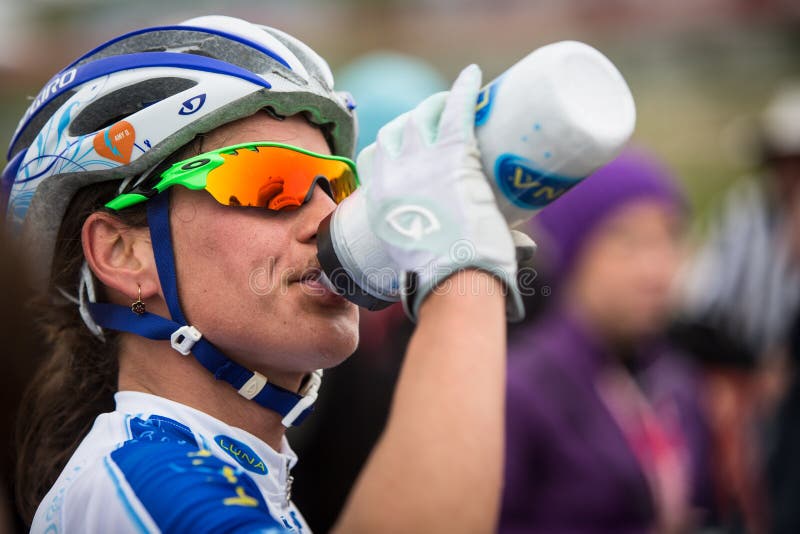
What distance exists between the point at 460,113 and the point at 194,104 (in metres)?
0.83

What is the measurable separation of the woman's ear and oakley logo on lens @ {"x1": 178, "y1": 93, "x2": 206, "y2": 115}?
368mm

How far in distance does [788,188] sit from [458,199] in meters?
5.97

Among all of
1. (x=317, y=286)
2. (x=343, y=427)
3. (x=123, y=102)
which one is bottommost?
(x=343, y=427)

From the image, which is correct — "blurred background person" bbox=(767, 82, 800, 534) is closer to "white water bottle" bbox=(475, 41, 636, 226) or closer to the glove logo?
"white water bottle" bbox=(475, 41, 636, 226)

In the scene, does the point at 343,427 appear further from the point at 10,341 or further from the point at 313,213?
the point at 10,341

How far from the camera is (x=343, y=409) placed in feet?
17.0

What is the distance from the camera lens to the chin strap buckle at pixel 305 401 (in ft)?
9.07

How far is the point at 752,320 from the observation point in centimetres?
732

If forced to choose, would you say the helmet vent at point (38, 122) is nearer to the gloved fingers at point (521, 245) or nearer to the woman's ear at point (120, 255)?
the woman's ear at point (120, 255)

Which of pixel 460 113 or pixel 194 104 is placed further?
pixel 194 104

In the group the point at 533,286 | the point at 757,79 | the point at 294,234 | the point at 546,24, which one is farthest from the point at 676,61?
the point at 294,234

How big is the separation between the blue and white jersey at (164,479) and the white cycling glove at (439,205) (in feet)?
2.00

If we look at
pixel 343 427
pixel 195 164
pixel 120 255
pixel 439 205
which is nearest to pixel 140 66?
pixel 195 164

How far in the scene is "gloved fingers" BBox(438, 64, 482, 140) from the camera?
2.22 m
